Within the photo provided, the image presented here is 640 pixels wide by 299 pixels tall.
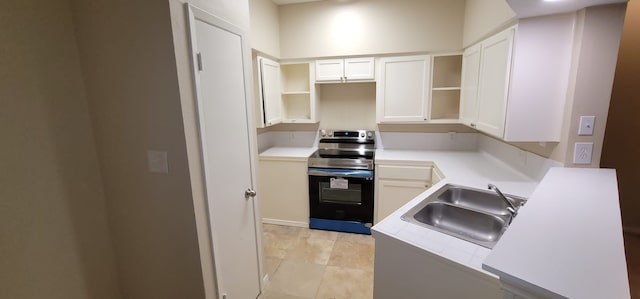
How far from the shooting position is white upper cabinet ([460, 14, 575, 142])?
1553 mm

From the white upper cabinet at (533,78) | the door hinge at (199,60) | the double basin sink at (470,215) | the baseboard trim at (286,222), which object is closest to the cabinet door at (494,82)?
the white upper cabinet at (533,78)

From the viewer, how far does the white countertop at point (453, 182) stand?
1.12m

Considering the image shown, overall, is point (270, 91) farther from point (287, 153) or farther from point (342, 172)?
point (342, 172)

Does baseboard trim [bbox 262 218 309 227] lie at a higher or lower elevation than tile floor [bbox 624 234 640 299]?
higher

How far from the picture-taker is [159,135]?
1.26m

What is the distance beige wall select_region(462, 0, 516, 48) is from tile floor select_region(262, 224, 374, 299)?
2.17m

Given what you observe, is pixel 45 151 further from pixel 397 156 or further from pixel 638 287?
pixel 638 287

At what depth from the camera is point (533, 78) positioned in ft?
5.37

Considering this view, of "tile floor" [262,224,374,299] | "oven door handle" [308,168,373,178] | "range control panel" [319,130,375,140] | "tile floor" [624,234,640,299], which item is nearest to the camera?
"tile floor" [624,234,640,299]

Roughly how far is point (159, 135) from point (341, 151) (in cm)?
232

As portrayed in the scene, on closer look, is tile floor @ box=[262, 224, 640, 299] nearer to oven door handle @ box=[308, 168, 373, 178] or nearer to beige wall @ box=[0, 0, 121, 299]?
oven door handle @ box=[308, 168, 373, 178]

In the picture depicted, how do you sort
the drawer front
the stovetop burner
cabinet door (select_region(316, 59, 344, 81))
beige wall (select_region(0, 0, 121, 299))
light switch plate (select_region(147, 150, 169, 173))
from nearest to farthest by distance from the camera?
beige wall (select_region(0, 0, 121, 299))
light switch plate (select_region(147, 150, 169, 173))
the drawer front
the stovetop burner
cabinet door (select_region(316, 59, 344, 81))

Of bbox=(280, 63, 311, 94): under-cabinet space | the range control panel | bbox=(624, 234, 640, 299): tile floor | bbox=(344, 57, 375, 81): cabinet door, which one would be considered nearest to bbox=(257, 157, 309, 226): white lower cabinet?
the range control panel

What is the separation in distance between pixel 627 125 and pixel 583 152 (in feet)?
6.18
